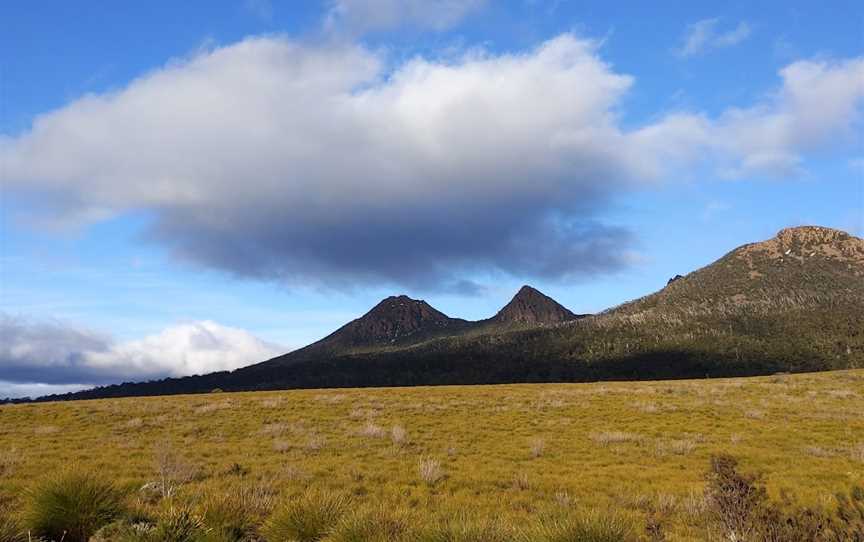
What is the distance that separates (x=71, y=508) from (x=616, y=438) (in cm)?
1846

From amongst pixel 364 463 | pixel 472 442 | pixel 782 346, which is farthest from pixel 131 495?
pixel 782 346

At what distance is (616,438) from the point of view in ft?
69.9

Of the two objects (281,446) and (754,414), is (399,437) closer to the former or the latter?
(281,446)

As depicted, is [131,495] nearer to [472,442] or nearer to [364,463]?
[364,463]

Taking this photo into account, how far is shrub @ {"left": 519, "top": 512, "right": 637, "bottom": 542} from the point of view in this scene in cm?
693

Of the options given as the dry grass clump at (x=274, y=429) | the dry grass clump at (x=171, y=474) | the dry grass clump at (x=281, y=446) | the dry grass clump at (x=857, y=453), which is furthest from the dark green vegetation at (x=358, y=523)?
the dry grass clump at (x=274, y=429)

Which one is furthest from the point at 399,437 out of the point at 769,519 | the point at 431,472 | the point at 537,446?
the point at 769,519

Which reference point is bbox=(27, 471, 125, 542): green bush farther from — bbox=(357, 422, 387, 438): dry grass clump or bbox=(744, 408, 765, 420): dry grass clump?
bbox=(744, 408, 765, 420): dry grass clump

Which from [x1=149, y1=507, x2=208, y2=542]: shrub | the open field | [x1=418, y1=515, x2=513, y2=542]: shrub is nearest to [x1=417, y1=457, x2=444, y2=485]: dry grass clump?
the open field

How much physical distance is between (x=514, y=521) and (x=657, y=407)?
76.2 feet

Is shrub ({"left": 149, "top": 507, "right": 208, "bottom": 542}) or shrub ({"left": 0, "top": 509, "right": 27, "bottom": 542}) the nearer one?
shrub ({"left": 149, "top": 507, "right": 208, "bottom": 542})

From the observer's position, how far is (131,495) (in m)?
11.4

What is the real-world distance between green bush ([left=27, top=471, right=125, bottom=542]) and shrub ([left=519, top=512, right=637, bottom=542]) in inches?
268

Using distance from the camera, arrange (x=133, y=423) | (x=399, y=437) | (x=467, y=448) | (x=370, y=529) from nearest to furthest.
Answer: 1. (x=370, y=529)
2. (x=467, y=448)
3. (x=399, y=437)
4. (x=133, y=423)
